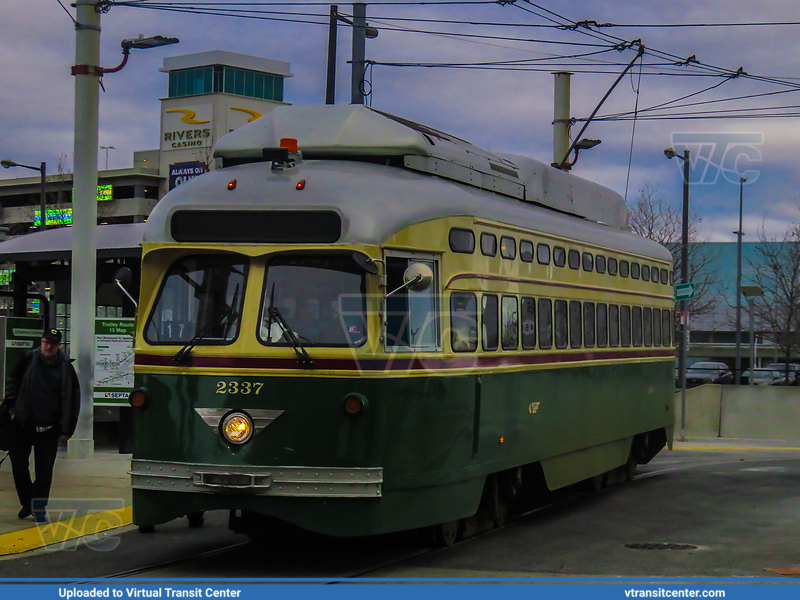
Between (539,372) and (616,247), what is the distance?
3.29 metres

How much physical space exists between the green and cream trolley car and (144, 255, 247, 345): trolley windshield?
0.04ft

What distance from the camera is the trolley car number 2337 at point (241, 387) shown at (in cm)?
903

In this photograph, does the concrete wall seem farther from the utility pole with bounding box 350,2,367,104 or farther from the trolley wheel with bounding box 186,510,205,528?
the trolley wheel with bounding box 186,510,205,528

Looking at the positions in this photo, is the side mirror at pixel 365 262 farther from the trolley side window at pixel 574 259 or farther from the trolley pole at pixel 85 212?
the trolley pole at pixel 85 212

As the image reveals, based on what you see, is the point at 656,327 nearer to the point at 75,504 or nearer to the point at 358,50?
the point at 358,50

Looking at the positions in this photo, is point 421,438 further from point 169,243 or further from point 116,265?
point 116,265

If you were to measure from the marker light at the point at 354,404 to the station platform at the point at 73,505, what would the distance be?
320cm

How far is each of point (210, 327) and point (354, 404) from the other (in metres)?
1.20

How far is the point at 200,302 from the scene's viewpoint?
9328 mm

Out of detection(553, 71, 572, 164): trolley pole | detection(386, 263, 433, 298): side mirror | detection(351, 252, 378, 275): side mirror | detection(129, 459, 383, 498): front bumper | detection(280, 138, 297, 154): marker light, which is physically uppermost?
detection(553, 71, 572, 164): trolley pole

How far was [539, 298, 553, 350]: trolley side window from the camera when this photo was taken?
11.9 metres

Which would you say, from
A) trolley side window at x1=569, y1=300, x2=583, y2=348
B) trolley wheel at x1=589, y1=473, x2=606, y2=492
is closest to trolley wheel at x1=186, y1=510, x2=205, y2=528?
trolley side window at x1=569, y1=300, x2=583, y2=348

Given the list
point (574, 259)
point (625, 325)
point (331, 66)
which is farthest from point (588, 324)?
point (331, 66)

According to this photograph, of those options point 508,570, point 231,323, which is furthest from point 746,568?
point 231,323
